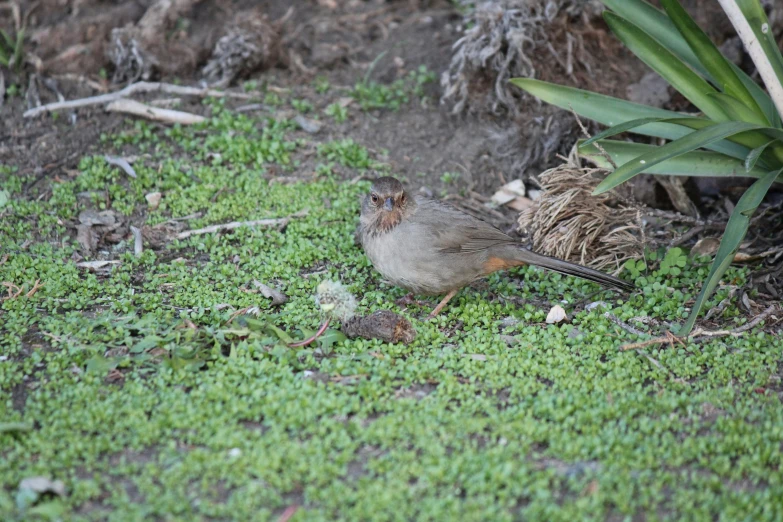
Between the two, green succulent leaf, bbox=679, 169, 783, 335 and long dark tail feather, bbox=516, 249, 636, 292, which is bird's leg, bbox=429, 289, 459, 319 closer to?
long dark tail feather, bbox=516, 249, 636, 292

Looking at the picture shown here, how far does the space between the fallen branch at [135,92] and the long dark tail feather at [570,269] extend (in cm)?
339

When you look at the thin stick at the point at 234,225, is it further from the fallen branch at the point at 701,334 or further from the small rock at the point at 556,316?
the fallen branch at the point at 701,334

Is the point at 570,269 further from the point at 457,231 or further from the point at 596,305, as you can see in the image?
the point at 457,231

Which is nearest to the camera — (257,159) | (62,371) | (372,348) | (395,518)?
(395,518)

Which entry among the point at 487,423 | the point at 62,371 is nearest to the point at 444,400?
the point at 487,423

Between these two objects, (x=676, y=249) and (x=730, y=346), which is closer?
(x=730, y=346)

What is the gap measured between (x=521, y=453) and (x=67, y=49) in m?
6.01

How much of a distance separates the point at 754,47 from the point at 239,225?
372 cm

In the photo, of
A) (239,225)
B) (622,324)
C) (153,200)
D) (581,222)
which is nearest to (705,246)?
(581,222)

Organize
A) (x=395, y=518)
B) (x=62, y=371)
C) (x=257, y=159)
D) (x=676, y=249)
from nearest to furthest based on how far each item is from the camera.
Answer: (x=395, y=518)
(x=62, y=371)
(x=676, y=249)
(x=257, y=159)

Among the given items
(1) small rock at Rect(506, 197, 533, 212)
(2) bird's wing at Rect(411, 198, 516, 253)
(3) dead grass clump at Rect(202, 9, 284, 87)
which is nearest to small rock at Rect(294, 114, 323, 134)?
(3) dead grass clump at Rect(202, 9, 284, 87)

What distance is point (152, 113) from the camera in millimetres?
7152

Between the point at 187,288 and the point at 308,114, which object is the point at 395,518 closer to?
the point at 187,288

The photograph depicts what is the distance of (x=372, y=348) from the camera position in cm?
475
